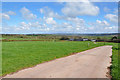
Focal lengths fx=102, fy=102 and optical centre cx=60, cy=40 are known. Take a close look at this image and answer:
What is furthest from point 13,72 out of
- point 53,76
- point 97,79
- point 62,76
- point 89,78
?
point 97,79

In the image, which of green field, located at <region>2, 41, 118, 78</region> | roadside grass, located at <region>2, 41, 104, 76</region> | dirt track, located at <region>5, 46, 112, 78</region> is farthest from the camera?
roadside grass, located at <region>2, 41, 104, 76</region>

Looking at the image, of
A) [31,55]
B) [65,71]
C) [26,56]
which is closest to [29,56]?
[26,56]

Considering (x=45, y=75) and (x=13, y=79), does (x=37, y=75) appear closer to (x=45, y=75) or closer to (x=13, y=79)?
(x=45, y=75)

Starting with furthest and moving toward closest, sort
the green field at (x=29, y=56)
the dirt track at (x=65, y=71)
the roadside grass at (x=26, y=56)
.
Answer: the roadside grass at (x=26, y=56) → the green field at (x=29, y=56) → the dirt track at (x=65, y=71)

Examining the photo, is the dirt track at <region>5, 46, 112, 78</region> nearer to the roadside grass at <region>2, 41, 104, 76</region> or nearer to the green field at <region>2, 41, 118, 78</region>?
the green field at <region>2, 41, 118, 78</region>

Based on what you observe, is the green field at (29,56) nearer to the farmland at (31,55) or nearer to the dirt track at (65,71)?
the farmland at (31,55)

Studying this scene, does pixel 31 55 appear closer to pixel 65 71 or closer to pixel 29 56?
pixel 29 56

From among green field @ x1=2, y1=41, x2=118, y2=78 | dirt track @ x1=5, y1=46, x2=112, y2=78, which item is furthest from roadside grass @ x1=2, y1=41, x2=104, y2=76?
dirt track @ x1=5, y1=46, x2=112, y2=78

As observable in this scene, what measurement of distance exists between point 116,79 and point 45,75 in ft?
14.0

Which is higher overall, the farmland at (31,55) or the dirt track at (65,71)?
the farmland at (31,55)

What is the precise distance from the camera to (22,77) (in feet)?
20.1

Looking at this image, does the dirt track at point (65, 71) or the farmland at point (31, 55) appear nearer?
the dirt track at point (65, 71)

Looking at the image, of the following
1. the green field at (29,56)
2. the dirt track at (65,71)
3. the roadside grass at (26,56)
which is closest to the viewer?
the dirt track at (65,71)

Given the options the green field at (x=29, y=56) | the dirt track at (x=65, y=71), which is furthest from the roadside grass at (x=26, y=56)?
the dirt track at (x=65, y=71)
